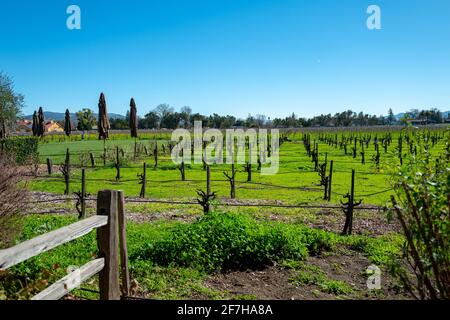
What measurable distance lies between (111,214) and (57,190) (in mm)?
16416

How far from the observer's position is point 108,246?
451 centimetres

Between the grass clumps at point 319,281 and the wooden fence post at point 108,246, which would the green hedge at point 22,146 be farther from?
the wooden fence post at point 108,246

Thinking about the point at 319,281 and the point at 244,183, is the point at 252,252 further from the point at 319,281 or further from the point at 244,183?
the point at 244,183

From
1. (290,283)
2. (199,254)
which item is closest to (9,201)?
(199,254)

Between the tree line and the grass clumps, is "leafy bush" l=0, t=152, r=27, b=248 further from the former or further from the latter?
the tree line

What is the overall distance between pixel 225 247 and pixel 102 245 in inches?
128

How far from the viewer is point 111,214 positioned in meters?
4.61

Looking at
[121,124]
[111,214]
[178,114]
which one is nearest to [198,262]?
[111,214]

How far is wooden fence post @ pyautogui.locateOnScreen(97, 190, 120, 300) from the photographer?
14.7 ft

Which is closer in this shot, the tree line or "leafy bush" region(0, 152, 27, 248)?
"leafy bush" region(0, 152, 27, 248)

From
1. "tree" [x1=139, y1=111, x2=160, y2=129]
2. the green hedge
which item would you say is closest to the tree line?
"tree" [x1=139, y1=111, x2=160, y2=129]

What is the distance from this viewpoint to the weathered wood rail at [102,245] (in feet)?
11.1
